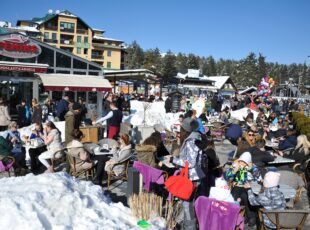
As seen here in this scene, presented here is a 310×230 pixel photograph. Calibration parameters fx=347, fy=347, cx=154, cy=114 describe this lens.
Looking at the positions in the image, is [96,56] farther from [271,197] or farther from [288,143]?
[271,197]

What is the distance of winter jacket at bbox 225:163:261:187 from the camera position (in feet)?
19.3

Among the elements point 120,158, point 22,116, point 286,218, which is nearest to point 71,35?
point 22,116

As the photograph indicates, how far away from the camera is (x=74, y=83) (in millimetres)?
18016

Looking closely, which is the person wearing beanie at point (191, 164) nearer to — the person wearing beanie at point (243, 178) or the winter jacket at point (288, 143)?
the person wearing beanie at point (243, 178)

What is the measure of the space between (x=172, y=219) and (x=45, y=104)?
13.3m

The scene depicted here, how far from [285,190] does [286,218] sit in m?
1.35

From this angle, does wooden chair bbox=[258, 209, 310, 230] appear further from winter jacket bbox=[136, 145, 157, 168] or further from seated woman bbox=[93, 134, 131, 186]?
seated woman bbox=[93, 134, 131, 186]

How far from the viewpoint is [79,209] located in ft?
14.5

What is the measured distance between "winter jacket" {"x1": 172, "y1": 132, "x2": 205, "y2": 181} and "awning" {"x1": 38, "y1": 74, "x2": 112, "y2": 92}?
12545mm

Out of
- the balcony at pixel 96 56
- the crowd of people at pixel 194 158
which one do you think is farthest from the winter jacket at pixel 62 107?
the balcony at pixel 96 56

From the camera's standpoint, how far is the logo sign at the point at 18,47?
54.3 feet

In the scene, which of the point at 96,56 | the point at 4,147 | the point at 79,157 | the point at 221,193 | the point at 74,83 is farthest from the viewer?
the point at 96,56

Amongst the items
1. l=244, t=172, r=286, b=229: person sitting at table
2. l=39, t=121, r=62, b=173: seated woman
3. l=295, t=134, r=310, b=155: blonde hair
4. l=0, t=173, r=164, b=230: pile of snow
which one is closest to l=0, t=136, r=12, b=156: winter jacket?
l=39, t=121, r=62, b=173: seated woman

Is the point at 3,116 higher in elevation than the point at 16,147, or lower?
higher
